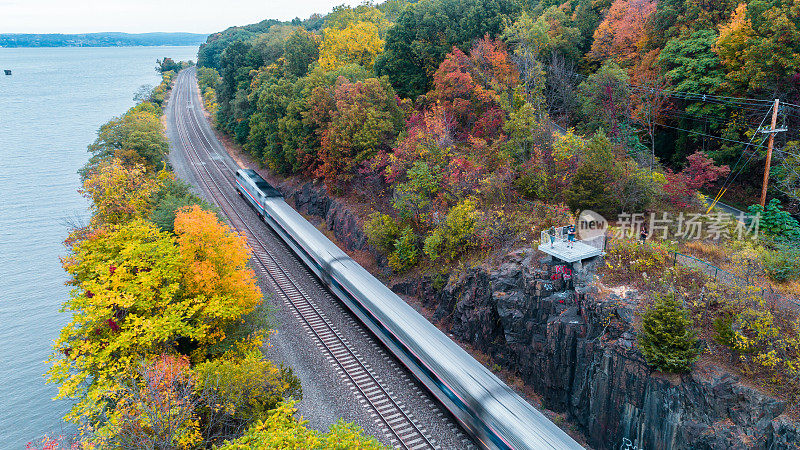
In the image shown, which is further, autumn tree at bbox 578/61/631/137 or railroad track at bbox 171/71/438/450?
autumn tree at bbox 578/61/631/137

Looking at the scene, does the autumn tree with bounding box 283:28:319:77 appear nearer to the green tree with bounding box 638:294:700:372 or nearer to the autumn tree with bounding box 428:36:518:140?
the autumn tree with bounding box 428:36:518:140

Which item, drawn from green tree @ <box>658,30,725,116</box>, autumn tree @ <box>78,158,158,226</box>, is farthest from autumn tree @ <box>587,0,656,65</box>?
autumn tree @ <box>78,158,158,226</box>

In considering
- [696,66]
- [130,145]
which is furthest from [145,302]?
[696,66]

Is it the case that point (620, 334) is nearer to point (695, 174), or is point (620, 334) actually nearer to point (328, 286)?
point (695, 174)

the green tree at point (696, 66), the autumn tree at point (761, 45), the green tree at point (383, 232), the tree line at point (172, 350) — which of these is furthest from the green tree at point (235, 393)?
the autumn tree at point (761, 45)

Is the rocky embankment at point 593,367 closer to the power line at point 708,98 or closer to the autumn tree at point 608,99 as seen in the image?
the autumn tree at point 608,99

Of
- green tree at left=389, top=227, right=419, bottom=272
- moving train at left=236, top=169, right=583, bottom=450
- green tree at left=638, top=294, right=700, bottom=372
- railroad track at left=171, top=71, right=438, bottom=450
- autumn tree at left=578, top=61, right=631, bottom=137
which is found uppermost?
autumn tree at left=578, top=61, right=631, bottom=137

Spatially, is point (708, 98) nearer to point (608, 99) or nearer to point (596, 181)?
point (608, 99)
